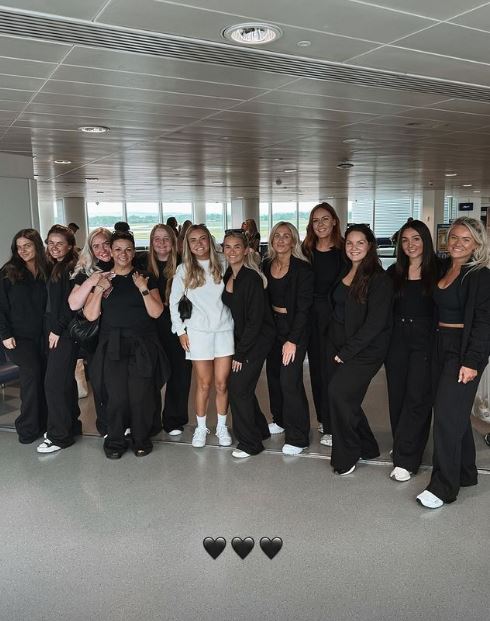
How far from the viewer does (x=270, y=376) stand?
17.1 feet

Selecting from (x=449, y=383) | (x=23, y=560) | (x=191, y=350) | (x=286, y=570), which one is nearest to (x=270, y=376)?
(x=191, y=350)

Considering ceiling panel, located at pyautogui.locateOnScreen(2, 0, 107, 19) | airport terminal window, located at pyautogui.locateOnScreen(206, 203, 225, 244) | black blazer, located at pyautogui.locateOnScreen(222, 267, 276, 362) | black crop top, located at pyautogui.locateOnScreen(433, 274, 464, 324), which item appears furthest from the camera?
airport terminal window, located at pyautogui.locateOnScreen(206, 203, 225, 244)

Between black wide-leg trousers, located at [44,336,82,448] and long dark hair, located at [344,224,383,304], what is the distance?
8.07 ft

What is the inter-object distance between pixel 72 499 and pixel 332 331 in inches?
89.7

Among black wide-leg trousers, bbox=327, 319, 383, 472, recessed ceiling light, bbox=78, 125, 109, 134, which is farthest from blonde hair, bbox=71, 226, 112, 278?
recessed ceiling light, bbox=78, 125, 109, 134

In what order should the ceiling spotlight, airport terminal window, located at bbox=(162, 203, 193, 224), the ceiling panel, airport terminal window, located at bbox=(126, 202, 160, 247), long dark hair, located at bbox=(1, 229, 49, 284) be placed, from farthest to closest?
airport terminal window, located at bbox=(162, 203, 193, 224), airport terminal window, located at bbox=(126, 202, 160, 247), the ceiling spotlight, long dark hair, located at bbox=(1, 229, 49, 284), the ceiling panel

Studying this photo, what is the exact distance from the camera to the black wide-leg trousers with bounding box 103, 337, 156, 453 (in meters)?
4.72

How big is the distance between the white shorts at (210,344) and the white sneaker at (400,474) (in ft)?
5.13

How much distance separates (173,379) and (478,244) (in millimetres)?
2860

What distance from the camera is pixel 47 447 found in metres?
4.95

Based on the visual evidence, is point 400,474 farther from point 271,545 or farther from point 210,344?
point 210,344

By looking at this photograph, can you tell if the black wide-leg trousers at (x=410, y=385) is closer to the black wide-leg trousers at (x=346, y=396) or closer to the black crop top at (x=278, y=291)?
the black wide-leg trousers at (x=346, y=396)

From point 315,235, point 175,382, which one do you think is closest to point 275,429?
point 175,382

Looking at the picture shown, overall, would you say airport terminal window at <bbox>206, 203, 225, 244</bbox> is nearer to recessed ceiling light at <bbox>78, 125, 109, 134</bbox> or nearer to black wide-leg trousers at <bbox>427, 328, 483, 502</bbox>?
recessed ceiling light at <bbox>78, 125, 109, 134</bbox>
